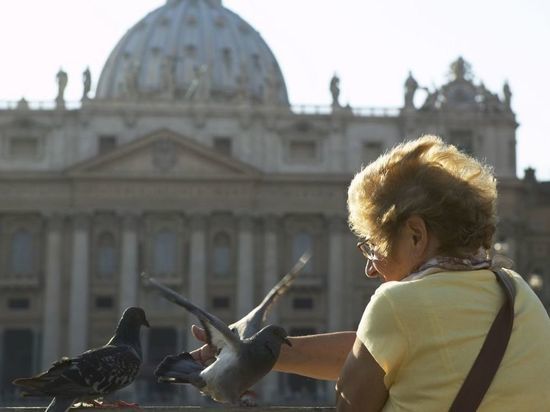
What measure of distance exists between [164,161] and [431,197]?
50.5 m

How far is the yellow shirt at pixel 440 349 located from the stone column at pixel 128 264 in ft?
164

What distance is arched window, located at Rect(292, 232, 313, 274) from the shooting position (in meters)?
55.6

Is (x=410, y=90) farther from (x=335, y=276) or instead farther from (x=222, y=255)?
(x=222, y=255)

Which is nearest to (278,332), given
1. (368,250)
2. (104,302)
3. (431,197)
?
(368,250)

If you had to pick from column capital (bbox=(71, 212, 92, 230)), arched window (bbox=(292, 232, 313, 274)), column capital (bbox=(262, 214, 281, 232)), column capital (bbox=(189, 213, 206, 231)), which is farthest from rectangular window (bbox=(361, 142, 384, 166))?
column capital (bbox=(71, 212, 92, 230))

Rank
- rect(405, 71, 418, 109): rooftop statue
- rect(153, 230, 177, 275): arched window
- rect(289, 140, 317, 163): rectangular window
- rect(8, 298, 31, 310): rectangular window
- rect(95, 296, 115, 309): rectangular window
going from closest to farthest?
rect(8, 298, 31, 310): rectangular window < rect(95, 296, 115, 309): rectangular window < rect(153, 230, 177, 275): arched window < rect(289, 140, 317, 163): rectangular window < rect(405, 71, 418, 109): rooftop statue

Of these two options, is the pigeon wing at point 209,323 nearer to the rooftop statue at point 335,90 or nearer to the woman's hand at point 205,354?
the woman's hand at point 205,354

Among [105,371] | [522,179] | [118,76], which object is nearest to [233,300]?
[522,179]

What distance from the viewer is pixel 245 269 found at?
5444cm

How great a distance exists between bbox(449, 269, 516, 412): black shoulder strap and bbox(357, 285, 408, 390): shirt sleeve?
22cm

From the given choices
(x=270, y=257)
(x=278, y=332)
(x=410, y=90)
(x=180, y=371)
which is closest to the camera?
(x=278, y=332)

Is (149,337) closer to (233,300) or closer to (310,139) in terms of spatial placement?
(233,300)

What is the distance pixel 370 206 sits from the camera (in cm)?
436

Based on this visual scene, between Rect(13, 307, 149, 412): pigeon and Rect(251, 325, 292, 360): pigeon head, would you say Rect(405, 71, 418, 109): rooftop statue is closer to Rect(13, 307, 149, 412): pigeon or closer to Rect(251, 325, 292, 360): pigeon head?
Rect(13, 307, 149, 412): pigeon
